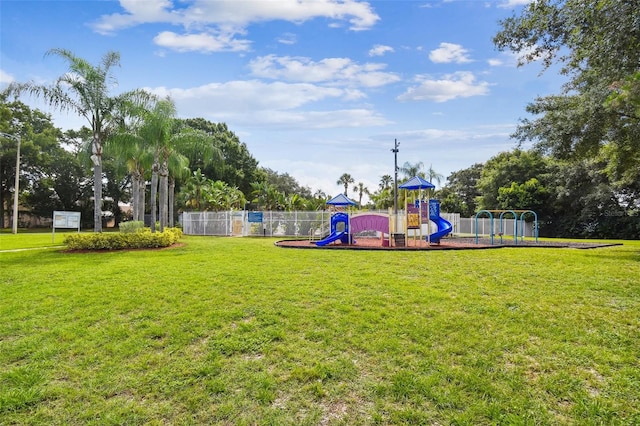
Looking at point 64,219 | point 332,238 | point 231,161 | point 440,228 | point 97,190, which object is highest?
point 231,161

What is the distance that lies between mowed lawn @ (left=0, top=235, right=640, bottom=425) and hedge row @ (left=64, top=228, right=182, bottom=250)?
6.28m

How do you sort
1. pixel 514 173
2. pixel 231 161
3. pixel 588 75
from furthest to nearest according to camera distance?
pixel 231 161 → pixel 514 173 → pixel 588 75

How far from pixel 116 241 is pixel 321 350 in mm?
12683

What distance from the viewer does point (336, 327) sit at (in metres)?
5.27

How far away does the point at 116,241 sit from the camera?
47.8 ft

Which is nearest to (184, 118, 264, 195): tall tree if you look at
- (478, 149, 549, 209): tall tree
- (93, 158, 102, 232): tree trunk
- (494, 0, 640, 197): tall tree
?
(93, 158, 102, 232): tree trunk

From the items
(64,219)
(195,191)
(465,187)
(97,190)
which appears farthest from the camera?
(465,187)

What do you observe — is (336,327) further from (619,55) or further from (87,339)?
(619,55)

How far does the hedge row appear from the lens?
14.1 m

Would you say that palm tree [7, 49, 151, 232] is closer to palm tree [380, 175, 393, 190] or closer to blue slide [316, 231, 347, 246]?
blue slide [316, 231, 347, 246]

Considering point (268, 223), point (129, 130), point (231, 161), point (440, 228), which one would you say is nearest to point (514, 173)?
point (440, 228)

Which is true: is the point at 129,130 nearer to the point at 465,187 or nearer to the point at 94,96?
the point at 94,96


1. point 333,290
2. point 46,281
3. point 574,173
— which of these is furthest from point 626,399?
point 574,173

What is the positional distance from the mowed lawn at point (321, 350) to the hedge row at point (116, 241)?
6277 mm
